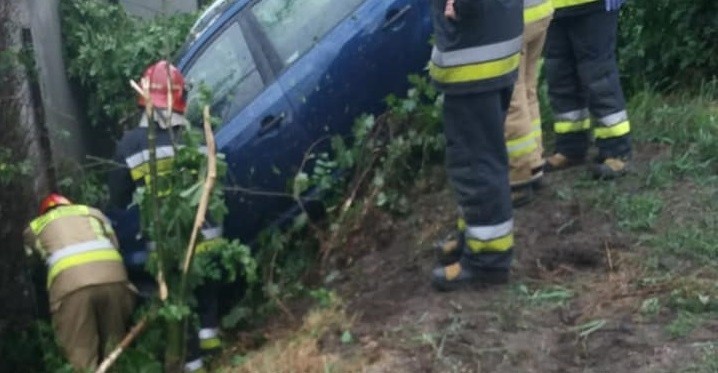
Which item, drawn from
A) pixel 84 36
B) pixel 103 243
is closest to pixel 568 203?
pixel 103 243

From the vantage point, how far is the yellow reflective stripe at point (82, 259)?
6.54 meters

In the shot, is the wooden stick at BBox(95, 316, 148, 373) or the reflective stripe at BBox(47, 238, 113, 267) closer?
the wooden stick at BBox(95, 316, 148, 373)

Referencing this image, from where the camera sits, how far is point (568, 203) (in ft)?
19.6

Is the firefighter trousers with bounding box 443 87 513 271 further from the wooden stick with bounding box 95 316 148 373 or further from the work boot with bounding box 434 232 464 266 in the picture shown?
the wooden stick with bounding box 95 316 148 373

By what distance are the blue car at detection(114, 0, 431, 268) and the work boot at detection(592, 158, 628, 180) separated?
1.11 meters

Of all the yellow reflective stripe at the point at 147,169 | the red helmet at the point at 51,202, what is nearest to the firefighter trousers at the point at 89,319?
the red helmet at the point at 51,202

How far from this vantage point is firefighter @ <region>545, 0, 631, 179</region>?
6141 millimetres

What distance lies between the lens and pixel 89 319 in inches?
260

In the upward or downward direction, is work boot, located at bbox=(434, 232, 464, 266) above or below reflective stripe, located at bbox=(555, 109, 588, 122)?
below

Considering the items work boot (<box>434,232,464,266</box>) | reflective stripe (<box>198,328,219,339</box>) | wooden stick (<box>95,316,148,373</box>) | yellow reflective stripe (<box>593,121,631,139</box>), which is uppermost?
yellow reflective stripe (<box>593,121,631,139</box>)

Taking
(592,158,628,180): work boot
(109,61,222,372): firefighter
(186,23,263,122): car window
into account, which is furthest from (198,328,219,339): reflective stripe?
(592,158,628,180): work boot

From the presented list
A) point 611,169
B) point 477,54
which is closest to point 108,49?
point 611,169

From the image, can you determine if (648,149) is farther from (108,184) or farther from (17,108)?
(17,108)

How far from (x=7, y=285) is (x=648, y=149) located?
339 centimetres
